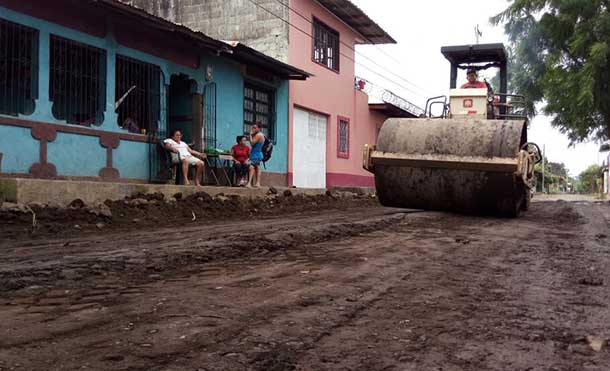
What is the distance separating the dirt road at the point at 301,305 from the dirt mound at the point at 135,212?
1.41m

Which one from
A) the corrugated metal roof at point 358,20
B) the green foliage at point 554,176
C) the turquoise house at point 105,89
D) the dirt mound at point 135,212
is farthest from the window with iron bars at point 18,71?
the green foliage at point 554,176

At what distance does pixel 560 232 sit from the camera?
22.1ft

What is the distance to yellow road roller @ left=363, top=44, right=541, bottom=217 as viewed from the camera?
760 cm

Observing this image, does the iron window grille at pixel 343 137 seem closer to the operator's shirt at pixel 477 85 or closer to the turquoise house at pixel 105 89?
the turquoise house at pixel 105 89

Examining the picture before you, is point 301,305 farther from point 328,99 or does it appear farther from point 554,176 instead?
point 554,176

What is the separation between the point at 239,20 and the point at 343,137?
551 centimetres

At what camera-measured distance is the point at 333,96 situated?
1845 centimetres

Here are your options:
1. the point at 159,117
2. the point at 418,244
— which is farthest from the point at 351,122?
the point at 418,244

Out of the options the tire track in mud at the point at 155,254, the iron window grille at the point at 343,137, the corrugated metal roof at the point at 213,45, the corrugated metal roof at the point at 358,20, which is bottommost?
the tire track in mud at the point at 155,254

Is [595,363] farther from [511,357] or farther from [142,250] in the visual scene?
[142,250]

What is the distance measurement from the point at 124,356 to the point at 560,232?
5.88 metres

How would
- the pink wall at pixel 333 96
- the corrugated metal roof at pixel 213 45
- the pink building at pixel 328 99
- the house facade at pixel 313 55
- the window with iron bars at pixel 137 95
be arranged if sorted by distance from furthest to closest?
1. the pink building at pixel 328 99
2. the pink wall at pixel 333 96
3. the house facade at pixel 313 55
4. the window with iron bars at pixel 137 95
5. the corrugated metal roof at pixel 213 45

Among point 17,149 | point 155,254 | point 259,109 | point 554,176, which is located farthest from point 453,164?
point 554,176

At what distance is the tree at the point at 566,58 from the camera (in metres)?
18.5
